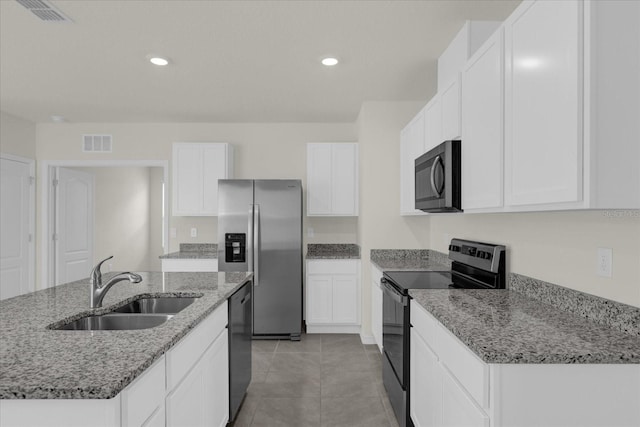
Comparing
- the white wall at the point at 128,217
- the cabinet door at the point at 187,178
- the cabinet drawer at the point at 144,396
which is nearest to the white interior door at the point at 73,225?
the white wall at the point at 128,217

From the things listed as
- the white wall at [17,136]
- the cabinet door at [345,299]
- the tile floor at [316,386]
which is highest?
the white wall at [17,136]

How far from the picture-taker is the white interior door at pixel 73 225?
5160 mm

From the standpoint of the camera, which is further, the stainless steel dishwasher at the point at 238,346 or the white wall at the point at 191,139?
the white wall at the point at 191,139

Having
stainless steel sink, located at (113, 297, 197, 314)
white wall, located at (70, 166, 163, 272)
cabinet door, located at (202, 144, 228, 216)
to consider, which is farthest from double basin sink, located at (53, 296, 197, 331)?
white wall, located at (70, 166, 163, 272)

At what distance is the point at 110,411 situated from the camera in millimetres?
1009

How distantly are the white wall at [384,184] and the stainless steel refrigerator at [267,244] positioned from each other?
0.77 meters

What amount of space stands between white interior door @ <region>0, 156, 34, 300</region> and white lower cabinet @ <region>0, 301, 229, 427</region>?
12.9ft

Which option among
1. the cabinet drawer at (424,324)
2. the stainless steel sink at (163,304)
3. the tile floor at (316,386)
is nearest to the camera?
the cabinet drawer at (424,324)

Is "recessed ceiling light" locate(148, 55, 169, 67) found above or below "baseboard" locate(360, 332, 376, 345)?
above

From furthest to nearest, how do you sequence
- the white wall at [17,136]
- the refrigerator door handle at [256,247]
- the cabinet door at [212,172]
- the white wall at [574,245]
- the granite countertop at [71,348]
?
1. the cabinet door at [212,172]
2. the white wall at [17,136]
3. the refrigerator door handle at [256,247]
4. the white wall at [574,245]
5. the granite countertop at [71,348]

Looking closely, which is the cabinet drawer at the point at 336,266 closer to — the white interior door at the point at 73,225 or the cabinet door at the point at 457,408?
the cabinet door at the point at 457,408

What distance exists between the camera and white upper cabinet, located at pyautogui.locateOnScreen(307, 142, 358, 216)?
180 inches

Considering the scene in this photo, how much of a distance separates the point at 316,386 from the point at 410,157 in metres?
2.10

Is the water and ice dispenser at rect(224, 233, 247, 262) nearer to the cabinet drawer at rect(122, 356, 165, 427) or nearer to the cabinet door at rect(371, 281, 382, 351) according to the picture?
the cabinet door at rect(371, 281, 382, 351)
